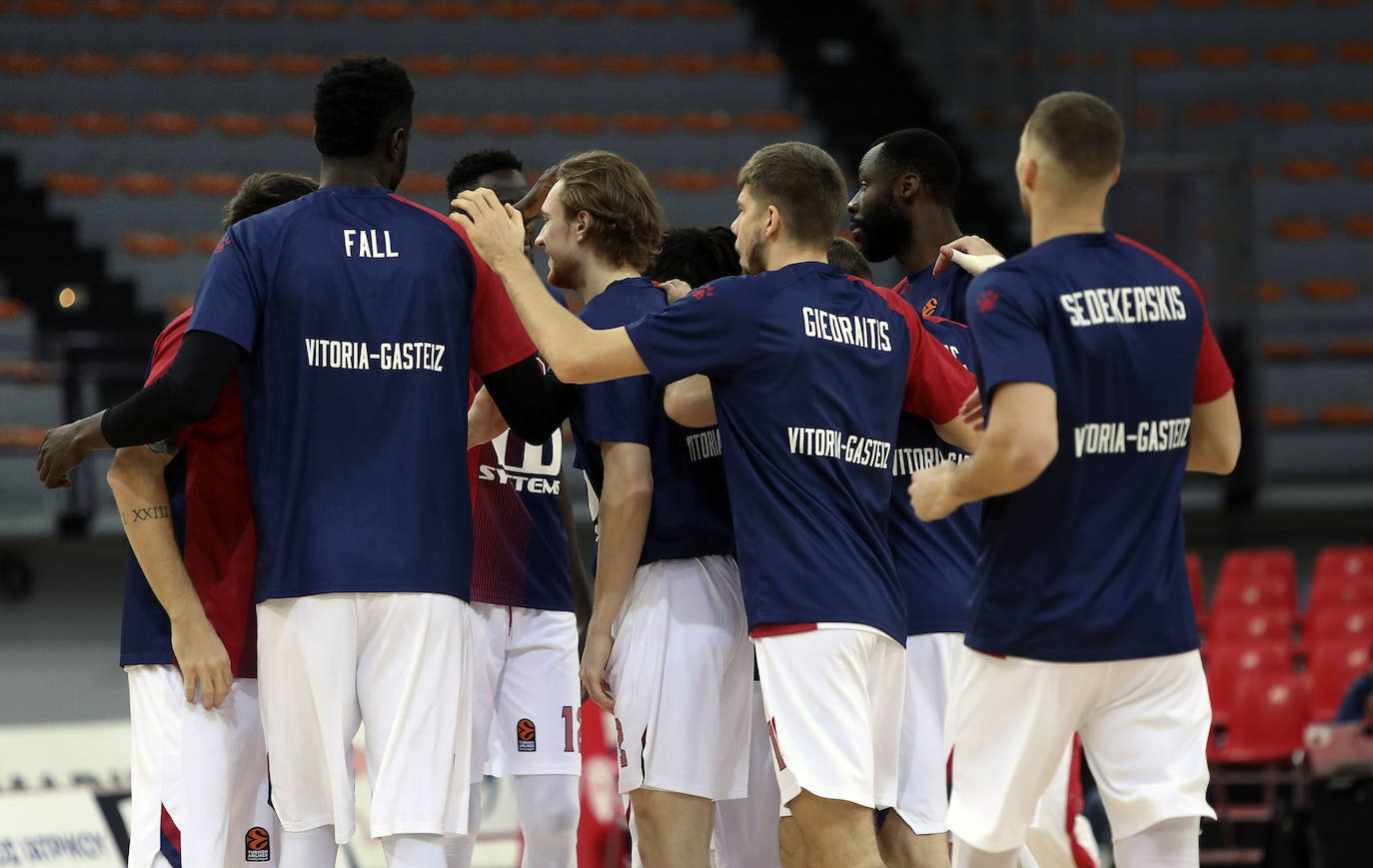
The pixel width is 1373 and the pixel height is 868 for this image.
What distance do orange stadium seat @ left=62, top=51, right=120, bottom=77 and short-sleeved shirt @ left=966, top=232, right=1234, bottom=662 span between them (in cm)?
1649

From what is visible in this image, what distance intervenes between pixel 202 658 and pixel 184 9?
16773 mm

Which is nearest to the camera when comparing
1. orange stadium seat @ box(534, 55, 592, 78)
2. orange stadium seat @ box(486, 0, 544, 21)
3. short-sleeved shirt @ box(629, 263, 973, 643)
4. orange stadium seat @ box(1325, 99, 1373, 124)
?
short-sleeved shirt @ box(629, 263, 973, 643)

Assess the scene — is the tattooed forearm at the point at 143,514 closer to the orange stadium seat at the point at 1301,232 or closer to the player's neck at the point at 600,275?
the player's neck at the point at 600,275

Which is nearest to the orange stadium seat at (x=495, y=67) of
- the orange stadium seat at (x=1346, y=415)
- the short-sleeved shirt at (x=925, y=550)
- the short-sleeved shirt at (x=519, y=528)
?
the orange stadium seat at (x=1346, y=415)

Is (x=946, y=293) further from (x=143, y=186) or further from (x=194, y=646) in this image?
(x=143, y=186)

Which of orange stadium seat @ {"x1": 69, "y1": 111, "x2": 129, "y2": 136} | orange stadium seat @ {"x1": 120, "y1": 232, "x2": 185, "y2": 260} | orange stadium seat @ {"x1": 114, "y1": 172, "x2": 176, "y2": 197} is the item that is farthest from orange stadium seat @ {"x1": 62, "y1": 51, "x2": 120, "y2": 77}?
orange stadium seat @ {"x1": 120, "y1": 232, "x2": 185, "y2": 260}

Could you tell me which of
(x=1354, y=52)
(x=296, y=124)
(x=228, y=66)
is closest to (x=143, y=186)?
(x=296, y=124)

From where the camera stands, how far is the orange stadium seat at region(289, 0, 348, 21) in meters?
19.0

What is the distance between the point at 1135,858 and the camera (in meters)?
3.67

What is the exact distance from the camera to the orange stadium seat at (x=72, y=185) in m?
16.0

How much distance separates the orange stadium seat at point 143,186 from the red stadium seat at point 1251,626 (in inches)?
445

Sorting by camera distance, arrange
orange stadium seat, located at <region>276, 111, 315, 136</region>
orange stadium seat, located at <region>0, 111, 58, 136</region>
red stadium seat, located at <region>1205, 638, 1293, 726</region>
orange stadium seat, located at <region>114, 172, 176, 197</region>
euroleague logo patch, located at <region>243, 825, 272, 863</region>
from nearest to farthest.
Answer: euroleague logo patch, located at <region>243, 825, 272, 863</region> < red stadium seat, located at <region>1205, 638, 1293, 726</region> < orange stadium seat, located at <region>114, 172, 176, 197</region> < orange stadium seat, located at <region>0, 111, 58, 136</region> < orange stadium seat, located at <region>276, 111, 315, 136</region>

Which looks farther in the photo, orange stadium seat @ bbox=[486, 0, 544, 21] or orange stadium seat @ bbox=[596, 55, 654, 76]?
orange stadium seat @ bbox=[486, 0, 544, 21]

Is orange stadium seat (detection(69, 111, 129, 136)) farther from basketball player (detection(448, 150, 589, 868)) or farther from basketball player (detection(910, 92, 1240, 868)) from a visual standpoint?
basketball player (detection(910, 92, 1240, 868))
